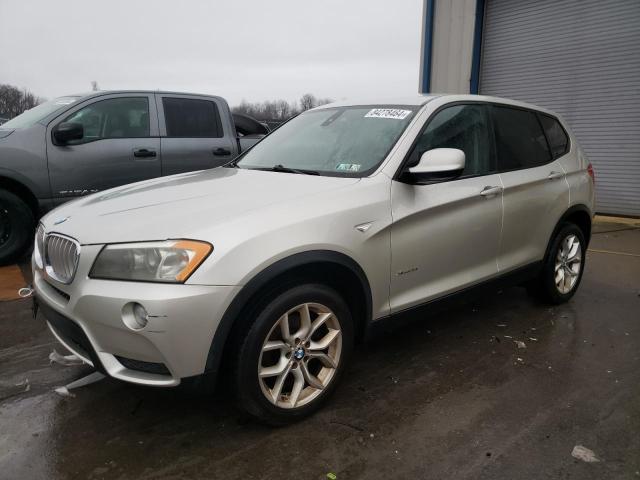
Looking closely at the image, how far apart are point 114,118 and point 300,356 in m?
4.33

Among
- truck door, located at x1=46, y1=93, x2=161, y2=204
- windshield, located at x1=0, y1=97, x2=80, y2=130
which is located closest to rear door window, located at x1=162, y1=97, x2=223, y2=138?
truck door, located at x1=46, y1=93, x2=161, y2=204

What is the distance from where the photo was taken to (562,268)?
432 cm

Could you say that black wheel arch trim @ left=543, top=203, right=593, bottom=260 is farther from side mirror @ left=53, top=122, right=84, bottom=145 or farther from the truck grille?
side mirror @ left=53, top=122, right=84, bottom=145

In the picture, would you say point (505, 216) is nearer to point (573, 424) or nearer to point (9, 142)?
point (573, 424)

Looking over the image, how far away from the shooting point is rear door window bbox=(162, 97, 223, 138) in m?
6.10

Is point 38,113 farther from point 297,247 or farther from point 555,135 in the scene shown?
point 555,135

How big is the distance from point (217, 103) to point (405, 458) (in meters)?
5.34

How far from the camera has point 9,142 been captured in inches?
202

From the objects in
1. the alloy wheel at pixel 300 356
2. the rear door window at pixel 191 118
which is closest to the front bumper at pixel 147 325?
the alloy wheel at pixel 300 356

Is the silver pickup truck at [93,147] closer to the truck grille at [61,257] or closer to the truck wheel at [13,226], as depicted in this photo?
the truck wheel at [13,226]

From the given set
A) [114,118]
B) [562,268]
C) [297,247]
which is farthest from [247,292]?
[114,118]

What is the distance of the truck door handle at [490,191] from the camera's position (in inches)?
131

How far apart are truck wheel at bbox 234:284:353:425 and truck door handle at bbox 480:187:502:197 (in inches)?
52.2

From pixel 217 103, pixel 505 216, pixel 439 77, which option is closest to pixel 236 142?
pixel 217 103
